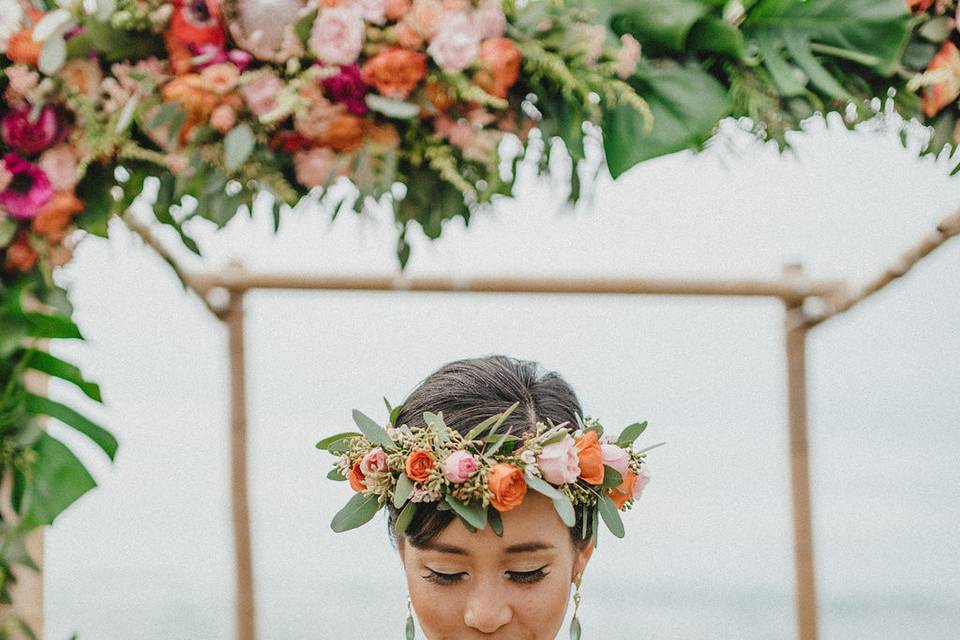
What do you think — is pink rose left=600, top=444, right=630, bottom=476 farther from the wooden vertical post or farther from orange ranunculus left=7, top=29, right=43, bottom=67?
the wooden vertical post

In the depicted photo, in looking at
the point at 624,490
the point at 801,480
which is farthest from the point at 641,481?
the point at 801,480

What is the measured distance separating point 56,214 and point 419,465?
2.36 feet

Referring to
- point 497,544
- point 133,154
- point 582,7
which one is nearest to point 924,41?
point 582,7

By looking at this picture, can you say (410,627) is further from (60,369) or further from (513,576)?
(60,369)

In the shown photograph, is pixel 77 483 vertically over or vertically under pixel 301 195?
under

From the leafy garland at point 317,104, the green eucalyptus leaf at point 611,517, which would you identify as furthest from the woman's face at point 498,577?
the leafy garland at point 317,104

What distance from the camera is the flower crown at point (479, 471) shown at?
1.90 m

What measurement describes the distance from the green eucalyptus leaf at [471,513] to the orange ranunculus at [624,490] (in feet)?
1.08

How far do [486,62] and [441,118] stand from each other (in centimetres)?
11

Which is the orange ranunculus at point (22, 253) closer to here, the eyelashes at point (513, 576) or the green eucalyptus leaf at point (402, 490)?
the green eucalyptus leaf at point (402, 490)

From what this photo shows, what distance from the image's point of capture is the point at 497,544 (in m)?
1.92

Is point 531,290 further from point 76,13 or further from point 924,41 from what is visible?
point 76,13

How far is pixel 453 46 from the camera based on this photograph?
6.11 feet

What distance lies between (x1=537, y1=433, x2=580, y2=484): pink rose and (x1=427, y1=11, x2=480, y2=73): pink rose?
2.04 feet
